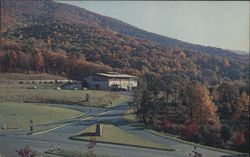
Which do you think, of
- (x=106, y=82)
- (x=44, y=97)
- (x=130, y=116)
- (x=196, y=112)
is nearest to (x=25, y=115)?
(x=44, y=97)

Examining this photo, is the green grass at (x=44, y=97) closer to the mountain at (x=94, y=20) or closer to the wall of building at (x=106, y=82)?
the wall of building at (x=106, y=82)

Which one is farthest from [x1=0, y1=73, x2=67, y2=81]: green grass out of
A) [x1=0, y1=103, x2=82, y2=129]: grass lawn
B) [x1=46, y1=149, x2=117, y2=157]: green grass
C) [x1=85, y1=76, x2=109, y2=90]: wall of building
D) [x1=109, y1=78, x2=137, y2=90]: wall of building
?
[x1=109, y1=78, x2=137, y2=90]: wall of building

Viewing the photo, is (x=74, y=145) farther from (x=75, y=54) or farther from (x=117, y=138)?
→ (x=75, y=54)

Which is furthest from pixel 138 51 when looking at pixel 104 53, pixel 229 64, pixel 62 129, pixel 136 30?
pixel 136 30

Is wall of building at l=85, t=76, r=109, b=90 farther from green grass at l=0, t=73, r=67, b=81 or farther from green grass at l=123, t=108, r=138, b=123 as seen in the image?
green grass at l=123, t=108, r=138, b=123

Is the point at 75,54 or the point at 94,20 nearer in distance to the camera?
the point at 75,54
